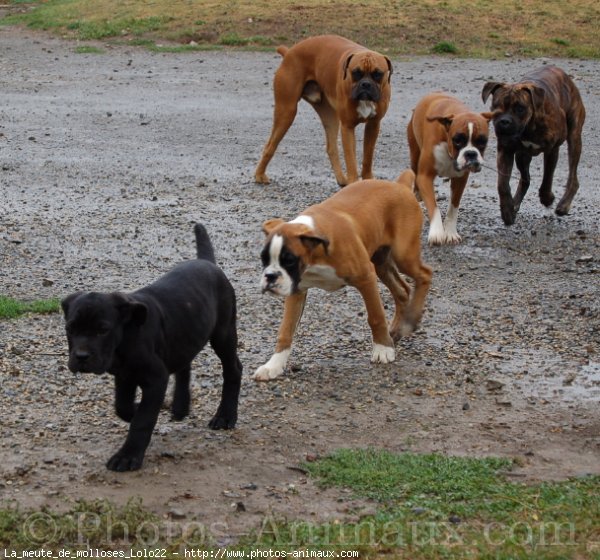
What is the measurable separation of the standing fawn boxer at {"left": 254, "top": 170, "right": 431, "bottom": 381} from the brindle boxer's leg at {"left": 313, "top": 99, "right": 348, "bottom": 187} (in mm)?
3985

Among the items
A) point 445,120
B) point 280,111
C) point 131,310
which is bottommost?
point 280,111

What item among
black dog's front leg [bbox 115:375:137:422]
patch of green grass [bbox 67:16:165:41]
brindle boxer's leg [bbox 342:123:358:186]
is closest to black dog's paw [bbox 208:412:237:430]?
black dog's front leg [bbox 115:375:137:422]

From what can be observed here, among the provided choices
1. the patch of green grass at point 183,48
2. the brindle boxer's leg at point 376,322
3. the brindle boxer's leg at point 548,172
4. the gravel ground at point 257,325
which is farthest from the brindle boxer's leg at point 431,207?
the patch of green grass at point 183,48

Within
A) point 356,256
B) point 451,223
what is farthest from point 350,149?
point 356,256

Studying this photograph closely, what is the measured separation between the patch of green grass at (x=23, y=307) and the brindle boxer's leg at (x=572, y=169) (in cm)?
513

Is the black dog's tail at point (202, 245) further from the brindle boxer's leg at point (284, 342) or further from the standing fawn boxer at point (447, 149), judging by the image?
the standing fawn boxer at point (447, 149)

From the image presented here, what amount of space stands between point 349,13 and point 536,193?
35.5 feet

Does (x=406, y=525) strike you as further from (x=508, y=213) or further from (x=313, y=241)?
(x=508, y=213)

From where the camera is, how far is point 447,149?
389 inches

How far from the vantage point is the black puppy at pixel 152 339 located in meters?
5.26

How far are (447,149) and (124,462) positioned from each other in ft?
17.4

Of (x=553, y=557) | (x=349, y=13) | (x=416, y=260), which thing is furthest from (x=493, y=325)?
(x=349, y=13)

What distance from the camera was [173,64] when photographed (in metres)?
19.4

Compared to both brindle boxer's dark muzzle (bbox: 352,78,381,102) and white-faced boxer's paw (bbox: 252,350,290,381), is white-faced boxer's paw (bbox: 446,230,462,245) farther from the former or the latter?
white-faced boxer's paw (bbox: 252,350,290,381)
